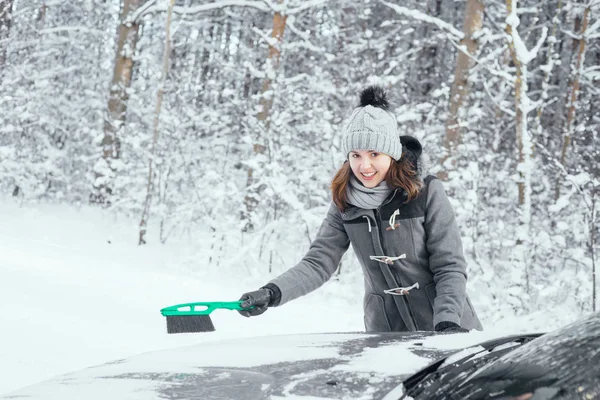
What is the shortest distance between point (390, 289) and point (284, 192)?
669 centimetres

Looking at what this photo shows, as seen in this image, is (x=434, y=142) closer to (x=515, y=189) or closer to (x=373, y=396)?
(x=515, y=189)

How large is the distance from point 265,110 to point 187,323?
895cm

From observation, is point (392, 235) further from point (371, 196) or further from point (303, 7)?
point (303, 7)

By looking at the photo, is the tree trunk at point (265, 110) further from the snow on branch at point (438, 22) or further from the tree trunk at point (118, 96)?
the tree trunk at point (118, 96)

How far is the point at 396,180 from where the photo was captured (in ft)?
9.27

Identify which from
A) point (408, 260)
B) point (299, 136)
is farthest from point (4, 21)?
point (408, 260)

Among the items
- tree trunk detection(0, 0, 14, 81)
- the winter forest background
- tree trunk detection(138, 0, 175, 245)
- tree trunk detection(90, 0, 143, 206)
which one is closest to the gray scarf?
the winter forest background

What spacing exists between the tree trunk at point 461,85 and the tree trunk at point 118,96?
6669 mm

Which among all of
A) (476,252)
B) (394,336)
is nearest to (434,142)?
(476,252)

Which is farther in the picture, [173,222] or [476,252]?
[173,222]

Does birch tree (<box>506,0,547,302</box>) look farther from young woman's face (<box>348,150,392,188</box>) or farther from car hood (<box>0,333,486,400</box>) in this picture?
car hood (<box>0,333,486,400</box>)

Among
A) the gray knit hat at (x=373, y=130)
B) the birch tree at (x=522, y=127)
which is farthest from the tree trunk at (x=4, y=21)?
the gray knit hat at (x=373, y=130)

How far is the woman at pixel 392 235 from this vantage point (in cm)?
279

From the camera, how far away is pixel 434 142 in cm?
1055
